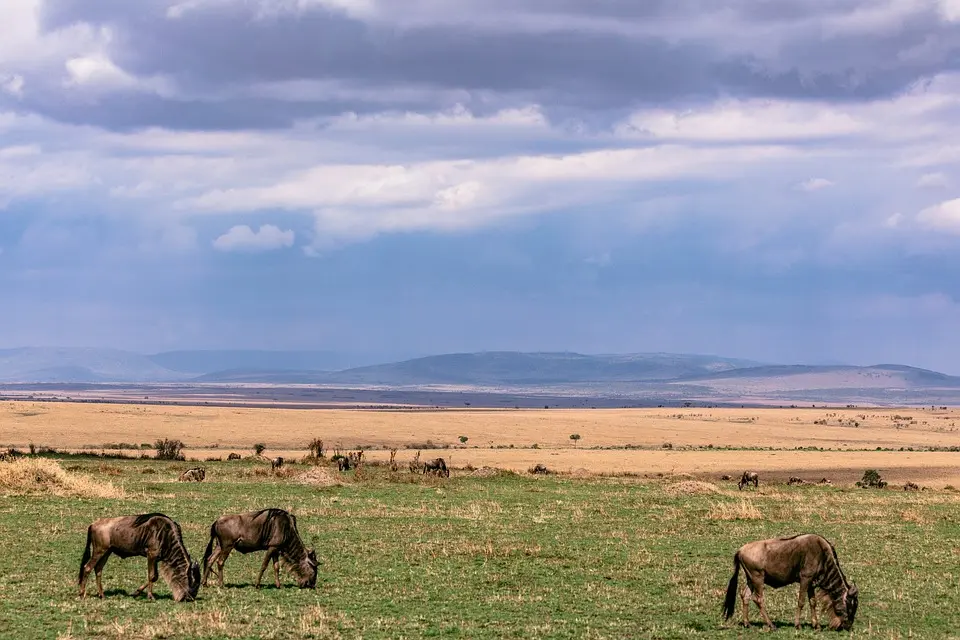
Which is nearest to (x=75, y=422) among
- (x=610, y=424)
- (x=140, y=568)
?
(x=610, y=424)

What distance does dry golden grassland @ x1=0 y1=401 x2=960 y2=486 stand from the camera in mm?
65500

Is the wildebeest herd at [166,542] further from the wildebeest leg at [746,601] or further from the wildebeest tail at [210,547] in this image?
the wildebeest leg at [746,601]

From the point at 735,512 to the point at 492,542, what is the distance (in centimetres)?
1063

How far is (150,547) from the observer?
58.5 feet

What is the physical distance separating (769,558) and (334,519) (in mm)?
17084

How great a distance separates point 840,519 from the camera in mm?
34281

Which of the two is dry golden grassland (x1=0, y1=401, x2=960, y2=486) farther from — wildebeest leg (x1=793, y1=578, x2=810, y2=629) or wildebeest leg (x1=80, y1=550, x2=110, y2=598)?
wildebeest leg (x1=80, y1=550, x2=110, y2=598)

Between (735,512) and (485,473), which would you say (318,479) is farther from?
(735,512)

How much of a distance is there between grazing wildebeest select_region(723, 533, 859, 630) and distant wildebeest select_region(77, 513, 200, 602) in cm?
836

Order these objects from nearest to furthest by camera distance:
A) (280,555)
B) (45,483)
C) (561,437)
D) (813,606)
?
(813,606) → (280,555) → (45,483) → (561,437)

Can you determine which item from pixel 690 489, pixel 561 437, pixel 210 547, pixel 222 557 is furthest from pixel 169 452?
pixel 561 437

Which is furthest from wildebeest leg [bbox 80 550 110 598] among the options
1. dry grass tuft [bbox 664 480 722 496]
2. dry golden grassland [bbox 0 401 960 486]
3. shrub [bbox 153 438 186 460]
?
shrub [bbox 153 438 186 460]

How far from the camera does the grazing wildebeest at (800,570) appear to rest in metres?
16.7

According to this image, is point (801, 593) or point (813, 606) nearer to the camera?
point (801, 593)
